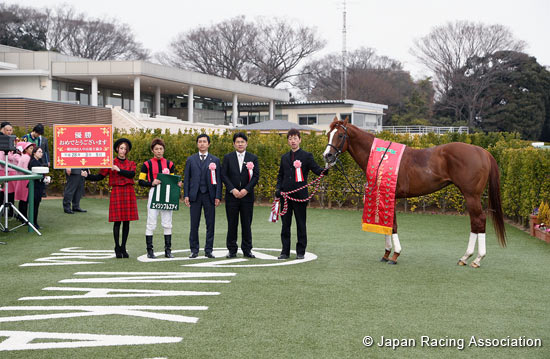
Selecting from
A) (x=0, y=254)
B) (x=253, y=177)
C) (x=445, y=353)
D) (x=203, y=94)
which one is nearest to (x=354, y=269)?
(x=253, y=177)

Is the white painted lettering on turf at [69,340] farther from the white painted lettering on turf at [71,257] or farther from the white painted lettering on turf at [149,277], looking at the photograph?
the white painted lettering on turf at [71,257]

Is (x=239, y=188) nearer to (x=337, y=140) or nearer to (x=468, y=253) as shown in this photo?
(x=337, y=140)

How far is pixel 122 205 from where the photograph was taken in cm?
791

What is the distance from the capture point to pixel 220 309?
17.4 feet

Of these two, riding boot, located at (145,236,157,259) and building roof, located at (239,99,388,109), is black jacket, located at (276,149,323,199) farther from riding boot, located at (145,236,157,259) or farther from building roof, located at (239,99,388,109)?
building roof, located at (239,99,388,109)

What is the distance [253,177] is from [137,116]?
1147 inches

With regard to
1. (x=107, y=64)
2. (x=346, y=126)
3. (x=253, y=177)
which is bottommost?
(x=253, y=177)

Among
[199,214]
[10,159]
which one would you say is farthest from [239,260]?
[10,159]

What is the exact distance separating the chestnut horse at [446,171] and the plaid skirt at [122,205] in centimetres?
269

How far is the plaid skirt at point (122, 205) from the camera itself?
7.89 m

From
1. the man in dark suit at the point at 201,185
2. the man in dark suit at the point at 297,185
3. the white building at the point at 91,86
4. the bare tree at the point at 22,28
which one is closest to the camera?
the man in dark suit at the point at 297,185

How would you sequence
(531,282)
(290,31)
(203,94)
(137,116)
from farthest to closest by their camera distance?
(290,31) < (203,94) < (137,116) < (531,282)

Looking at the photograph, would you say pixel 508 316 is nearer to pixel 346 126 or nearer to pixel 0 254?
pixel 346 126

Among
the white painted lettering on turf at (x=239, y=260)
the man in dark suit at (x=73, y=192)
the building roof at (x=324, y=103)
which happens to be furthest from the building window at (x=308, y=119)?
the white painted lettering on turf at (x=239, y=260)
